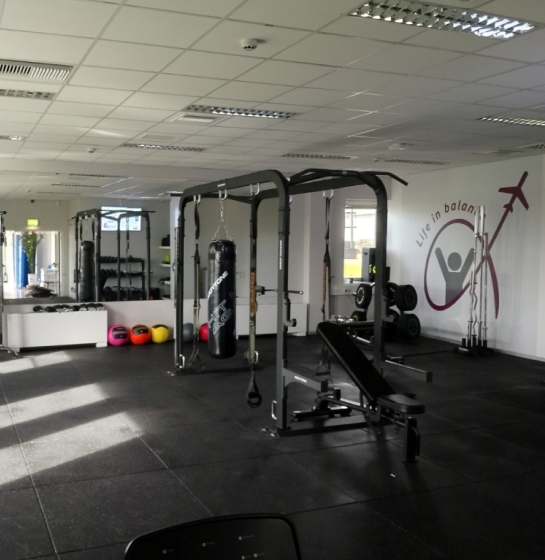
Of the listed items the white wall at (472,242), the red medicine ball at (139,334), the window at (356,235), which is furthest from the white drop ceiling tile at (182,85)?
the window at (356,235)

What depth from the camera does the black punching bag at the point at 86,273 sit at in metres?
11.7

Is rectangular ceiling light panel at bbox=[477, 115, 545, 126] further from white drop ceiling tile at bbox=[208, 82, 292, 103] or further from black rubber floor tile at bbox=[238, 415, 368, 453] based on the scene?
black rubber floor tile at bbox=[238, 415, 368, 453]

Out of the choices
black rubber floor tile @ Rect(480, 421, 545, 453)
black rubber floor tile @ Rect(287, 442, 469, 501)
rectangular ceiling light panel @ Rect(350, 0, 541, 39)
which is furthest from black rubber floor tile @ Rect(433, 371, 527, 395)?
rectangular ceiling light panel @ Rect(350, 0, 541, 39)

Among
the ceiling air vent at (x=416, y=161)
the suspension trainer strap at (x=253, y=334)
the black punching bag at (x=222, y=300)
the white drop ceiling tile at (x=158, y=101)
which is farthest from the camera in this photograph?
the ceiling air vent at (x=416, y=161)

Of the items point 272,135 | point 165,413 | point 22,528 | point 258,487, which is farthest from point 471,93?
point 22,528

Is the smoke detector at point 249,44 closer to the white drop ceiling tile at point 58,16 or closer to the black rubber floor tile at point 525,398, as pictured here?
the white drop ceiling tile at point 58,16

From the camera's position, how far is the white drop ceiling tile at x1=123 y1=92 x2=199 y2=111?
5.02 metres

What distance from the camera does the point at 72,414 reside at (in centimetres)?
532

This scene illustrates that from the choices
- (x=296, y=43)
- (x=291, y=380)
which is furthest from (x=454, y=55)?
(x=291, y=380)

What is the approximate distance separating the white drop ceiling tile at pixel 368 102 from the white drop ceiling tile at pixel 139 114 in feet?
5.07

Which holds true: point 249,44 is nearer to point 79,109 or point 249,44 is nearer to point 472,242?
point 79,109

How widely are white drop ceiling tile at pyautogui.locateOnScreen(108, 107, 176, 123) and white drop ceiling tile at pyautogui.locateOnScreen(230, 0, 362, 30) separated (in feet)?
7.91

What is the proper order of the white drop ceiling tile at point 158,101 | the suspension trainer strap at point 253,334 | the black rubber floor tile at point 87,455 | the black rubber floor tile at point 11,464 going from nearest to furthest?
the black rubber floor tile at point 11,464, the black rubber floor tile at point 87,455, the white drop ceiling tile at point 158,101, the suspension trainer strap at point 253,334

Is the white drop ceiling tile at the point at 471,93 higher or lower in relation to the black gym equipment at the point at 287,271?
higher
